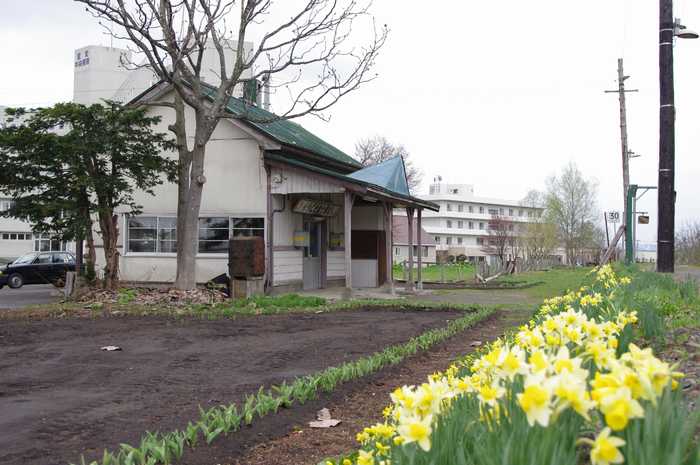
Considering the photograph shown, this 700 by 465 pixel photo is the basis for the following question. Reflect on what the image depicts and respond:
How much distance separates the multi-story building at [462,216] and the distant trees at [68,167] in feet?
278

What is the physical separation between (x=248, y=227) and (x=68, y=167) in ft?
16.3

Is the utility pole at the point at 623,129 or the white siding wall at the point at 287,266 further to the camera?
the utility pole at the point at 623,129

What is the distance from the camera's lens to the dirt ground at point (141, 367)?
452cm

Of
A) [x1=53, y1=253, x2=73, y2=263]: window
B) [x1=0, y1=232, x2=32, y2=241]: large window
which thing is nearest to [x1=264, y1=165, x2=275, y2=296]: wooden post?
[x1=53, y1=253, x2=73, y2=263]: window

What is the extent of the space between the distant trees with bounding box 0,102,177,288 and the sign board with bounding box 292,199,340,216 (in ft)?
15.8

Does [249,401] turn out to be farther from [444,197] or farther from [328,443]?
[444,197]

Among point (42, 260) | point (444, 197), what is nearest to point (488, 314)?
point (42, 260)

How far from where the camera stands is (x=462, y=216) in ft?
371

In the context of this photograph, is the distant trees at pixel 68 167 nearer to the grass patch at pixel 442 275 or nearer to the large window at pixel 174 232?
the large window at pixel 174 232

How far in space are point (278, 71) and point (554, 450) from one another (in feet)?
54.8

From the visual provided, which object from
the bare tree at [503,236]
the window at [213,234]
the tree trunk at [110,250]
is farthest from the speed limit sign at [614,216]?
the bare tree at [503,236]

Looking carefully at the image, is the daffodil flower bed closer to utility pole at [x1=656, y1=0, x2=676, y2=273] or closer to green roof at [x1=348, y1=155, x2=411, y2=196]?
utility pole at [x1=656, y1=0, x2=676, y2=273]

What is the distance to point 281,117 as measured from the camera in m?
17.1

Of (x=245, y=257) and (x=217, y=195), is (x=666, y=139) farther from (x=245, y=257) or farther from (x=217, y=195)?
(x=217, y=195)
